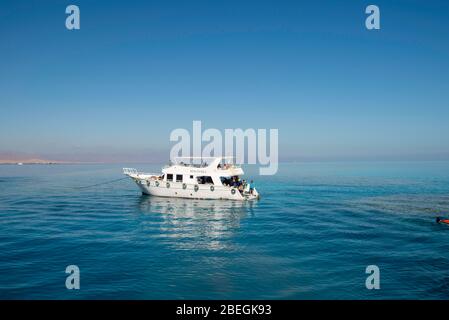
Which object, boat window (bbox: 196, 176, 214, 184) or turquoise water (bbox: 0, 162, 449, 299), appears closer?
turquoise water (bbox: 0, 162, 449, 299)

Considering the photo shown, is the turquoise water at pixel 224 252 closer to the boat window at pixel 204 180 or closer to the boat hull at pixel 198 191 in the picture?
the boat hull at pixel 198 191

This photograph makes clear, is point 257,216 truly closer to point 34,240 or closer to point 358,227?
point 358,227

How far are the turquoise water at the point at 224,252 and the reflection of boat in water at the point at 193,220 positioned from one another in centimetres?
14

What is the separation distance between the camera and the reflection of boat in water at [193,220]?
31.3 m

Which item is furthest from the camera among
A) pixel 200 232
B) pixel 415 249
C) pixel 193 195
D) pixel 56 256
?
pixel 193 195

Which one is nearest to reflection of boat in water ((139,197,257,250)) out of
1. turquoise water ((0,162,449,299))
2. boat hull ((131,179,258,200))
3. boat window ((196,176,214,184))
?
turquoise water ((0,162,449,299))

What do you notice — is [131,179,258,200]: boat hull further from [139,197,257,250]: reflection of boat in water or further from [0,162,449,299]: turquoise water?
[0,162,449,299]: turquoise water

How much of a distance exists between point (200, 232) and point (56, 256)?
46.8 ft

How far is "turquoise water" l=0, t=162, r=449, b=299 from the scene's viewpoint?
19766 millimetres

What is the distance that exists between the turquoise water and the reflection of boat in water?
136 mm

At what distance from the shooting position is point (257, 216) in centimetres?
4406

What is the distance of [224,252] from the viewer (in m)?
27.5

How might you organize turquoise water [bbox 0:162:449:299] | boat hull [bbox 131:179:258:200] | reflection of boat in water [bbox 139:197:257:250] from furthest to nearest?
1. boat hull [bbox 131:179:258:200]
2. reflection of boat in water [bbox 139:197:257:250]
3. turquoise water [bbox 0:162:449:299]
